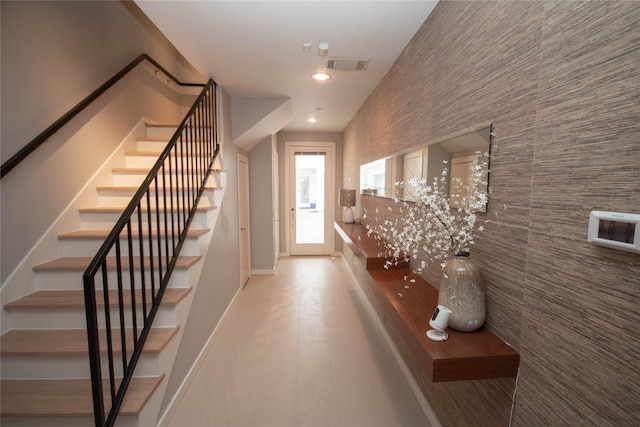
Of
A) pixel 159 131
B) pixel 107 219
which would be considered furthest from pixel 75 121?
pixel 159 131

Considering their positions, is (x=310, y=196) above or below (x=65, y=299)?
above

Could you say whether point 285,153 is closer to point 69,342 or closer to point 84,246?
point 84,246

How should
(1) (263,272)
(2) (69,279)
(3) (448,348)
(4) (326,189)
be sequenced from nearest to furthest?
1. (3) (448,348)
2. (2) (69,279)
3. (1) (263,272)
4. (4) (326,189)

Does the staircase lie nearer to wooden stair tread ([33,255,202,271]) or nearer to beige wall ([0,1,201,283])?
wooden stair tread ([33,255,202,271])

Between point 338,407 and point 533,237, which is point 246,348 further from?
point 533,237

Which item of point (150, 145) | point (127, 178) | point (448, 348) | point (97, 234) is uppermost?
point (150, 145)

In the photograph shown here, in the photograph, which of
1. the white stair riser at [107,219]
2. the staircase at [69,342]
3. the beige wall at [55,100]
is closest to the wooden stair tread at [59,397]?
the staircase at [69,342]

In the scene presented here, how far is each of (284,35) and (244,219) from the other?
2.96 m

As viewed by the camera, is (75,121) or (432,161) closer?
(432,161)

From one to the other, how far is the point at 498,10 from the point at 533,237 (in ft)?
3.36

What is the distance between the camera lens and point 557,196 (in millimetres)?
930

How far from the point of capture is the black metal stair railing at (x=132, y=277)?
136 centimetres

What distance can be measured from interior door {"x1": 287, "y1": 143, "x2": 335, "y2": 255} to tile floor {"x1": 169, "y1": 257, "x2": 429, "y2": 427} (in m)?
2.46

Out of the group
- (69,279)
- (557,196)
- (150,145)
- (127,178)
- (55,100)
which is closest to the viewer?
(557,196)
